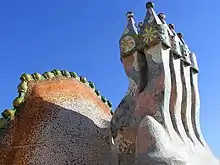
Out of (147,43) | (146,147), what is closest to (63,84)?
(147,43)

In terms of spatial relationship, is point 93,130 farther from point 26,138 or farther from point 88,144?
point 26,138

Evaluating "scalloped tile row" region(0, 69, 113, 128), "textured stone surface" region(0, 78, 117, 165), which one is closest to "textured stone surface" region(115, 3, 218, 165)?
"textured stone surface" region(0, 78, 117, 165)

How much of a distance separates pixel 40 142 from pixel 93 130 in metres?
0.62

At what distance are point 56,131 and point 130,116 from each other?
809 millimetres

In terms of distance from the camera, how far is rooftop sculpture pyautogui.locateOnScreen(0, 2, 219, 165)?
13.1 ft

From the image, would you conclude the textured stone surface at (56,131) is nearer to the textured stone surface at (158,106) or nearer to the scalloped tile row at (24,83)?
the scalloped tile row at (24,83)

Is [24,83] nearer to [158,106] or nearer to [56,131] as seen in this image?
[56,131]

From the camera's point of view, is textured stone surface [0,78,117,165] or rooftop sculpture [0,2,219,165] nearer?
rooftop sculpture [0,2,219,165]

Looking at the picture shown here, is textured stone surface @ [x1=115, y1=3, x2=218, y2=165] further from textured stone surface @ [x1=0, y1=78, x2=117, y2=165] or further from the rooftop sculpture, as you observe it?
textured stone surface @ [x1=0, y1=78, x2=117, y2=165]

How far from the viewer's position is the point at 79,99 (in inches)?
194

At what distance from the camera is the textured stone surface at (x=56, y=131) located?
166 inches

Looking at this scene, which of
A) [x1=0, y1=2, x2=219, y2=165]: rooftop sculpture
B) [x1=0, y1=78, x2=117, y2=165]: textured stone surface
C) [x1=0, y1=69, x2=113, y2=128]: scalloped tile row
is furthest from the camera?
[x1=0, y1=69, x2=113, y2=128]: scalloped tile row

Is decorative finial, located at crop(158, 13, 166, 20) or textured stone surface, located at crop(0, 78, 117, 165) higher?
decorative finial, located at crop(158, 13, 166, 20)

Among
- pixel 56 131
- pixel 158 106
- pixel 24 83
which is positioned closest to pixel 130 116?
pixel 158 106
